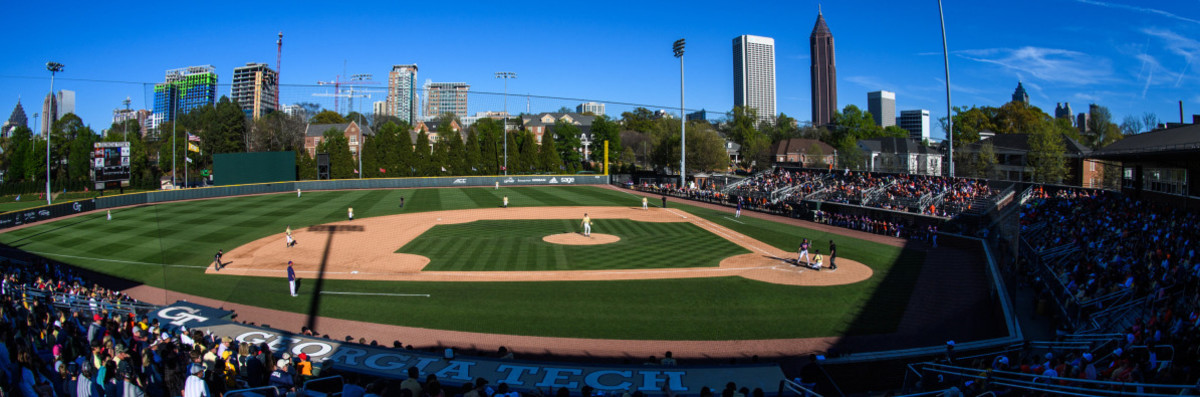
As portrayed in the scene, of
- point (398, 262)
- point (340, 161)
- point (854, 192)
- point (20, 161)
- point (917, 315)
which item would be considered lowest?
point (917, 315)

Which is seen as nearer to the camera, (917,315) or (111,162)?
(917,315)

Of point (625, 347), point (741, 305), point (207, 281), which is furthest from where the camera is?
point (207, 281)

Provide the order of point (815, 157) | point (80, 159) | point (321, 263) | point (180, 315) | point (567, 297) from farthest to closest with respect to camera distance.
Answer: point (815, 157)
point (80, 159)
point (321, 263)
point (567, 297)
point (180, 315)

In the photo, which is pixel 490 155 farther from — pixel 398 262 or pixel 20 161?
pixel 20 161

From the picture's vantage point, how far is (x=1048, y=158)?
150ft

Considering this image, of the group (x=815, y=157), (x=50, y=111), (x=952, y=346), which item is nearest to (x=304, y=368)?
(x=952, y=346)

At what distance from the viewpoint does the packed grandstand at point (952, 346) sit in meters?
8.02

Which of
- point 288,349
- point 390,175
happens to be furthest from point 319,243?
point 390,175

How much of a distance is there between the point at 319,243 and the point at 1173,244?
32.2 meters

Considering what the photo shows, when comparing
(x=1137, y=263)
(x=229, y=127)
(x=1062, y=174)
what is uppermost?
(x=229, y=127)

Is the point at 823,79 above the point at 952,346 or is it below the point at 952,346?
above

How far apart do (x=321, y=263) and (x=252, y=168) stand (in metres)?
36.6

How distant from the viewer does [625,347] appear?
1470 cm

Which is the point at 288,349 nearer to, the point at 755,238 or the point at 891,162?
the point at 755,238
